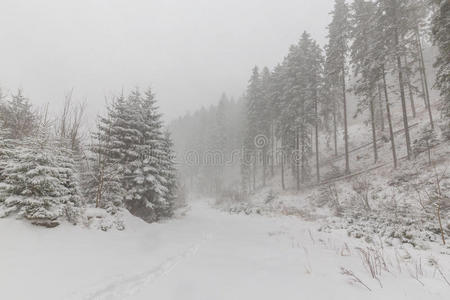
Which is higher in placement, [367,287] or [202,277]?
[367,287]

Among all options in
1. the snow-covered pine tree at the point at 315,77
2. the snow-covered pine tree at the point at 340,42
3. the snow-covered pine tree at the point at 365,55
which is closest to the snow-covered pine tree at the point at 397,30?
the snow-covered pine tree at the point at 365,55

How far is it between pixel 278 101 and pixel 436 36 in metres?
16.8

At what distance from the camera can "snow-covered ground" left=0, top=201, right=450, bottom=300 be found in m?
3.14

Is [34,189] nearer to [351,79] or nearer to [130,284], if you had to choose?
[130,284]

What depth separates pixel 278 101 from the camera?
1027 inches

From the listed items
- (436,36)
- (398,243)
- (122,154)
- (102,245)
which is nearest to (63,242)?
(102,245)

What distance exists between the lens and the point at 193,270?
4.30m

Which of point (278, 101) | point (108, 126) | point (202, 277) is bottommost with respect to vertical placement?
point (202, 277)

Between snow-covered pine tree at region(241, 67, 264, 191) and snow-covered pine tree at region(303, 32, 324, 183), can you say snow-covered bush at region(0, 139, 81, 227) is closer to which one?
snow-covered pine tree at region(303, 32, 324, 183)

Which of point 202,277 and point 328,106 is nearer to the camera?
point 202,277

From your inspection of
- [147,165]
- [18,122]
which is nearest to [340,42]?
[147,165]

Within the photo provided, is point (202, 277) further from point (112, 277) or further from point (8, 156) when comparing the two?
point (8, 156)

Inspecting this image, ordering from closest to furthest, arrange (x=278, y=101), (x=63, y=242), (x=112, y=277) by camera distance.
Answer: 1. (x=112, y=277)
2. (x=63, y=242)
3. (x=278, y=101)

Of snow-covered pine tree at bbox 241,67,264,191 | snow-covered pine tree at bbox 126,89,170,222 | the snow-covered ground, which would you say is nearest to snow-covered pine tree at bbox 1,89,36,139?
snow-covered pine tree at bbox 126,89,170,222
